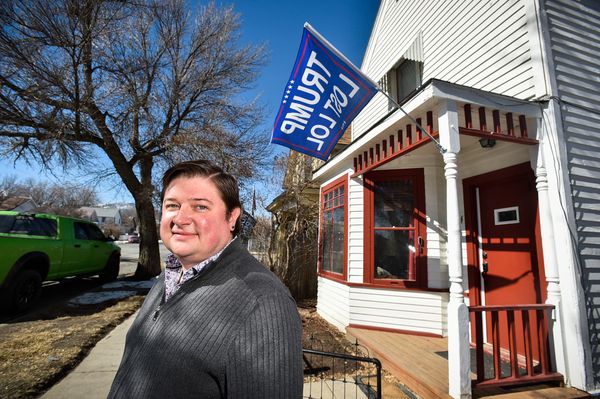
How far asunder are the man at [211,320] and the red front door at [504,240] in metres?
4.02

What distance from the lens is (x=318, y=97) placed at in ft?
12.5

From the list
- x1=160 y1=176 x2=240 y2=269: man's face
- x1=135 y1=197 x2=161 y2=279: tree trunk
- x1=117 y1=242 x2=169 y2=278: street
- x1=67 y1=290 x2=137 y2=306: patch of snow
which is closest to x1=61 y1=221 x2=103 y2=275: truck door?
x1=67 y1=290 x2=137 y2=306: patch of snow

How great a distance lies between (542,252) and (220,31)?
39.9 feet

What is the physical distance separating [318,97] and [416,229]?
2.92 m

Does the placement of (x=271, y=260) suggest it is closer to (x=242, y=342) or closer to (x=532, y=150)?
(x=532, y=150)

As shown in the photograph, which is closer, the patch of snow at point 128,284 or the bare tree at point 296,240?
the bare tree at point 296,240

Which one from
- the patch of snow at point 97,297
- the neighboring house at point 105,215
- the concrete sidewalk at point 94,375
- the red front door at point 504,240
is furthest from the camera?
the neighboring house at point 105,215

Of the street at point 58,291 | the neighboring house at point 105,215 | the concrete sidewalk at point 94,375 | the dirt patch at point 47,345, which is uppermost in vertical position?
the neighboring house at point 105,215

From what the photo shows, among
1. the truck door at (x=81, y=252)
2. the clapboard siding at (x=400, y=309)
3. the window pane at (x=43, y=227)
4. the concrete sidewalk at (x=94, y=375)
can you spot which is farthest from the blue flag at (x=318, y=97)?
the truck door at (x=81, y=252)

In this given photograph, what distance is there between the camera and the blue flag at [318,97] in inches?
141

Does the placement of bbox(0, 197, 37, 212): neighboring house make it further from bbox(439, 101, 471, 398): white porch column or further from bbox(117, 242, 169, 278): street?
bbox(439, 101, 471, 398): white porch column

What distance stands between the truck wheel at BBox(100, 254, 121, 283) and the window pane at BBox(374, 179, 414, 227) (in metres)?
8.38

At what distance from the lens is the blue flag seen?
3.57 m

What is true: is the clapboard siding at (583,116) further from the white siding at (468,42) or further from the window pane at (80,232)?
the window pane at (80,232)
